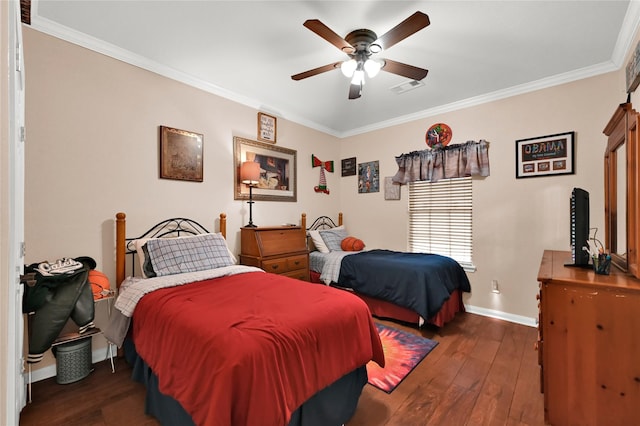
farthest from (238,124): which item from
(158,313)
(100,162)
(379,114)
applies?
(158,313)

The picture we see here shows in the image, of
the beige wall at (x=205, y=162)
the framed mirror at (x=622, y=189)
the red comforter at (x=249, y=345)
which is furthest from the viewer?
the beige wall at (x=205, y=162)

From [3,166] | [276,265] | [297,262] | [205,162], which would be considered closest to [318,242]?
[297,262]

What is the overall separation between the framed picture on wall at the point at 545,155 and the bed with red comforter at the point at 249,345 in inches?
106

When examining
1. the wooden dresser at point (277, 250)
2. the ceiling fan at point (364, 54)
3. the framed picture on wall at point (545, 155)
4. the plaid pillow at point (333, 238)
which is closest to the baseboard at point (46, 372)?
the wooden dresser at point (277, 250)

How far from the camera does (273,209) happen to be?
3.87 metres

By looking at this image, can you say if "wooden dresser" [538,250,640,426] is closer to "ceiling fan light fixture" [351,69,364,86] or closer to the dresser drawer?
"ceiling fan light fixture" [351,69,364,86]

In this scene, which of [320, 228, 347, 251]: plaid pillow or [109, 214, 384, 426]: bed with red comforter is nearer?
[109, 214, 384, 426]: bed with red comforter

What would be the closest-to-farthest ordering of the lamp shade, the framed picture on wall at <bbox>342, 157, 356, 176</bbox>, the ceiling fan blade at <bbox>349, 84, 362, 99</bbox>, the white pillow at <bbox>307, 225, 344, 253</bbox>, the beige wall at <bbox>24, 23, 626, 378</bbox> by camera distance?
the beige wall at <bbox>24, 23, 626, 378</bbox> → the ceiling fan blade at <bbox>349, 84, 362, 99</bbox> → the lamp shade → the white pillow at <bbox>307, 225, 344, 253</bbox> → the framed picture on wall at <bbox>342, 157, 356, 176</bbox>

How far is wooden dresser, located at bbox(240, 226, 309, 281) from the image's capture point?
315 centimetres

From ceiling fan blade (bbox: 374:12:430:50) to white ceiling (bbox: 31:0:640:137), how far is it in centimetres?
Result: 25

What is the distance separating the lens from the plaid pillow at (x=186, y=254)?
2.34 meters

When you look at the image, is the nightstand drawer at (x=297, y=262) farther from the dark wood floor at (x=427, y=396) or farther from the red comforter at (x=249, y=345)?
the dark wood floor at (x=427, y=396)

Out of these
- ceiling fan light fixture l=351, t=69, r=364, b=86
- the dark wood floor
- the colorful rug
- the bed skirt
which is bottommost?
the dark wood floor

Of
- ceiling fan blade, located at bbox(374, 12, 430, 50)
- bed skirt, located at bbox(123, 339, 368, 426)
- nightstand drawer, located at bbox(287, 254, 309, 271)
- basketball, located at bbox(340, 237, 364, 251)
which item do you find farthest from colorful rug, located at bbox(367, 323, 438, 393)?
ceiling fan blade, located at bbox(374, 12, 430, 50)
